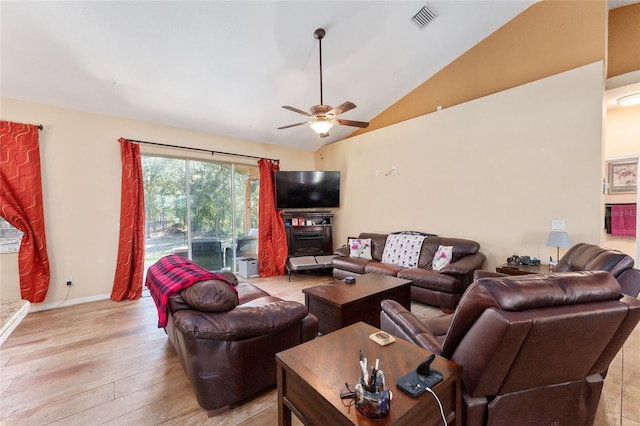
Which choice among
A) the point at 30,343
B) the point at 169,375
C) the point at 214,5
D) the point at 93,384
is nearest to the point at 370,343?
the point at 169,375

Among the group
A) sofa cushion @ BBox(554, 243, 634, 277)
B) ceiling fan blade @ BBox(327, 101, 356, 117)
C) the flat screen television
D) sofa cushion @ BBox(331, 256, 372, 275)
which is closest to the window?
the flat screen television

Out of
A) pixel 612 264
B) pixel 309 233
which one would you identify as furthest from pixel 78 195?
pixel 612 264

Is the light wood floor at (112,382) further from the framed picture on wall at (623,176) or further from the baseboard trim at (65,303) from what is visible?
the framed picture on wall at (623,176)

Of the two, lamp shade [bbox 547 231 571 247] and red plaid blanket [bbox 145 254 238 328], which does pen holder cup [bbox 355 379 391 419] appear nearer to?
red plaid blanket [bbox 145 254 238 328]

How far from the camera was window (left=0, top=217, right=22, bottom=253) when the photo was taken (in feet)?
11.0

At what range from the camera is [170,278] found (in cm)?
195

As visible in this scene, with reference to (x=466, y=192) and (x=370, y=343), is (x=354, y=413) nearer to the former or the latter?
(x=370, y=343)

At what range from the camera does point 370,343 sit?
133 centimetres

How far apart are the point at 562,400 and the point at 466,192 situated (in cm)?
314

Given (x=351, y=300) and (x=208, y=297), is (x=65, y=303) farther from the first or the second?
(x=351, y=300)

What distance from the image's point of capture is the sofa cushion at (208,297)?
1686 millimetres

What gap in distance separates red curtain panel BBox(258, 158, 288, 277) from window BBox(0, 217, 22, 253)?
3353 millimetres

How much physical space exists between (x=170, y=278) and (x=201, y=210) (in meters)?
3.21

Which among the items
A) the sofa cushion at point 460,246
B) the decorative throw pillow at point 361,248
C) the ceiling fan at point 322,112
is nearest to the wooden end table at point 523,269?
the sofa cushion at point 460,246
